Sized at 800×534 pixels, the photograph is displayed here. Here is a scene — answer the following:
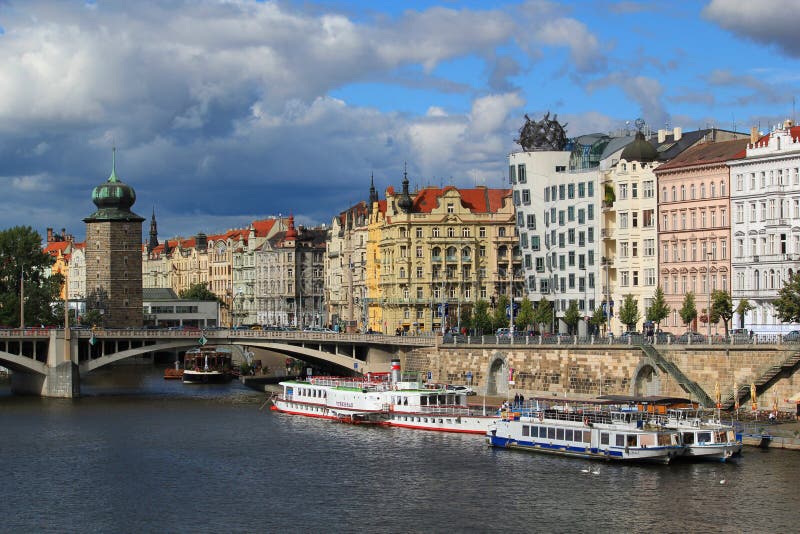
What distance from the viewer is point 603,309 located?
395ft

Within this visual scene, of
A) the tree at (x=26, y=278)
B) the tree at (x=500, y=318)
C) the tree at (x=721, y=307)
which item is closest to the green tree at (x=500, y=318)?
the tree at (x=500, y=318)

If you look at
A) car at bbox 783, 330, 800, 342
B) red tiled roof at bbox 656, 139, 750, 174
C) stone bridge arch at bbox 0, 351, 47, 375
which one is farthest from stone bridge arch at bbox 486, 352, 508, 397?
stone bridge arch at bbox 0, 351, 47, 375

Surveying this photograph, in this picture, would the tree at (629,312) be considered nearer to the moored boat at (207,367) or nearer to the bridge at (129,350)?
the bridge at (129,350)

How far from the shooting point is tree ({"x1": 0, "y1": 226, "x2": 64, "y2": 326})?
160 metres

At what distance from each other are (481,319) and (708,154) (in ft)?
96.0

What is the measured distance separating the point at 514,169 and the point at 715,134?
63.5 ft

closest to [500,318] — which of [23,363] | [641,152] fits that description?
[641,152]

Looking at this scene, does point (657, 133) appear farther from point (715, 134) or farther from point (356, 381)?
point (356, 381)

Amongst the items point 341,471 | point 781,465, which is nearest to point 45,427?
point 341,471

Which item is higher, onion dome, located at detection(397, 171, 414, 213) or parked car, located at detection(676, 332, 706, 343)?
onion dome, located at detection(397, 171, 414, 213)

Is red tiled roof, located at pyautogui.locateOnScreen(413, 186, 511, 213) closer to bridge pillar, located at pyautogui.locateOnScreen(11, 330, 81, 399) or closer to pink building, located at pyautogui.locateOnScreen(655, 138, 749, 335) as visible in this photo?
pink building, located at pyautogui.locateOnScreen(655, 138, 749, 335)

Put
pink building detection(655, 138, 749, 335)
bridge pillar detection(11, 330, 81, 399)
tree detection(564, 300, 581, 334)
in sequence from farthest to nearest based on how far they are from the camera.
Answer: bridge pillar detection(11, 330, 81, 399)
tree detection(564, 300, 581, 334)
pink building detection(655, 138, 749, 335)

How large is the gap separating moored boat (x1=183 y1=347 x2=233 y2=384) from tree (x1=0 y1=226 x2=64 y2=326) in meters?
19.0

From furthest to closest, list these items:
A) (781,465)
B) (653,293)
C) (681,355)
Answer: (653,293) → (681,355) → (781,465)
